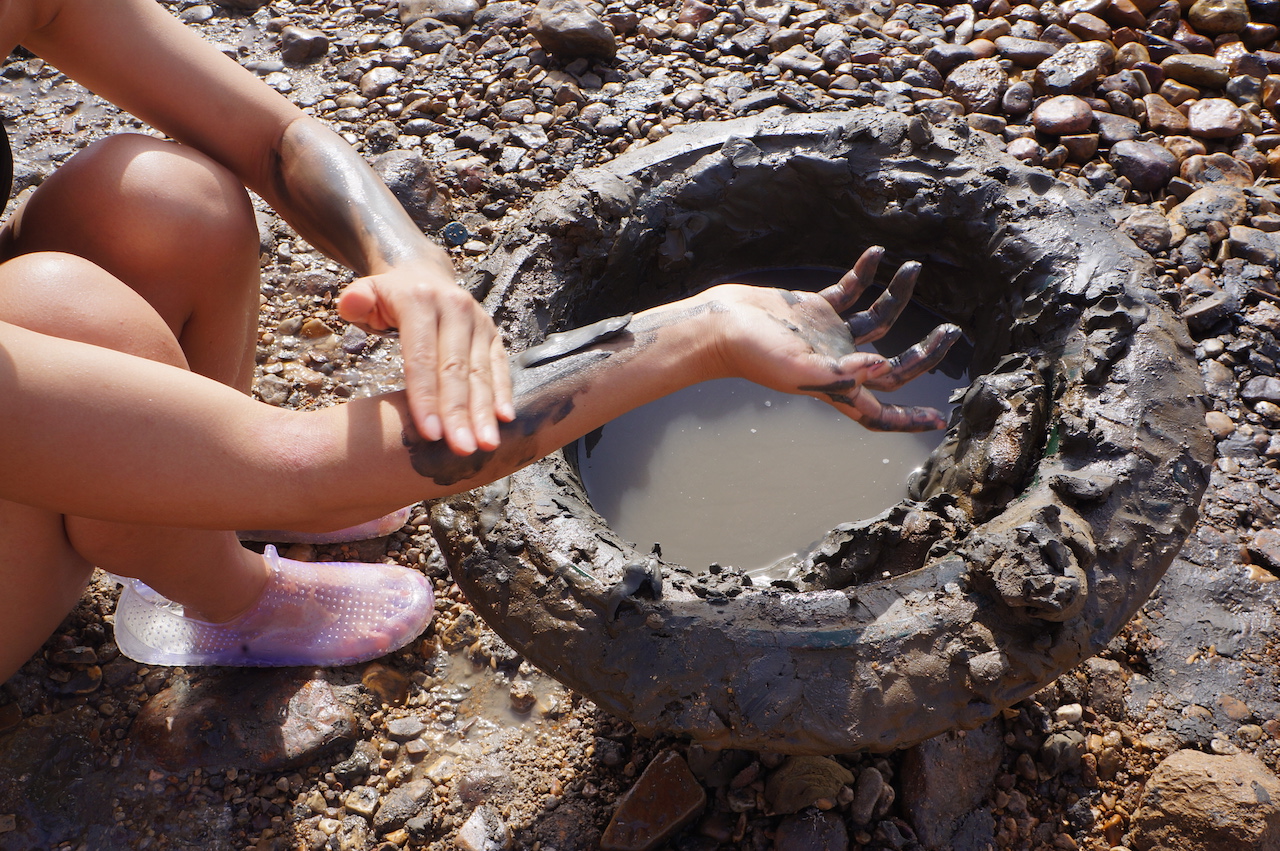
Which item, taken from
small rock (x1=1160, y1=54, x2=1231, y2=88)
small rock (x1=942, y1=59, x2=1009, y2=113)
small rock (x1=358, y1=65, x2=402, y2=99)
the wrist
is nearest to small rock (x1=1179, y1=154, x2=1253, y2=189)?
small rock (x1=1160, y1=54, x2=1231, y2=88)

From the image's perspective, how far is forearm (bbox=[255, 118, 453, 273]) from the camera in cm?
156

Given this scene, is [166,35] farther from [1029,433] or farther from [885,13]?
[885,13]

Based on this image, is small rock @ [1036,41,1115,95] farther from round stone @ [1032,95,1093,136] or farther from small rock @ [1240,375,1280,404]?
small rock @ [1240,375,1280,404]

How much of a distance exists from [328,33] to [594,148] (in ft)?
4.61

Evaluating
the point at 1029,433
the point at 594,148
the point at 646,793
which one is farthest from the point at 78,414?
the point at 594,148

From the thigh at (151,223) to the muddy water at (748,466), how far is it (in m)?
1.01

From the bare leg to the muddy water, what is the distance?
0.96m

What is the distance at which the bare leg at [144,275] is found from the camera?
4.51ft

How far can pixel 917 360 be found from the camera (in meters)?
1.49

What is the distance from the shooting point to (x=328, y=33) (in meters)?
3.57

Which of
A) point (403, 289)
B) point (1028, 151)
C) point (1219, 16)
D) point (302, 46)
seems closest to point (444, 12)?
point (302, 46)

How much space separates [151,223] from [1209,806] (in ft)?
7.41

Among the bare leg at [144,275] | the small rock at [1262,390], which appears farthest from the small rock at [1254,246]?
the bare leg at [144,275]

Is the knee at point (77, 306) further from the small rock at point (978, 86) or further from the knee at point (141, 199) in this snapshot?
the small rock at point (978, 86)
